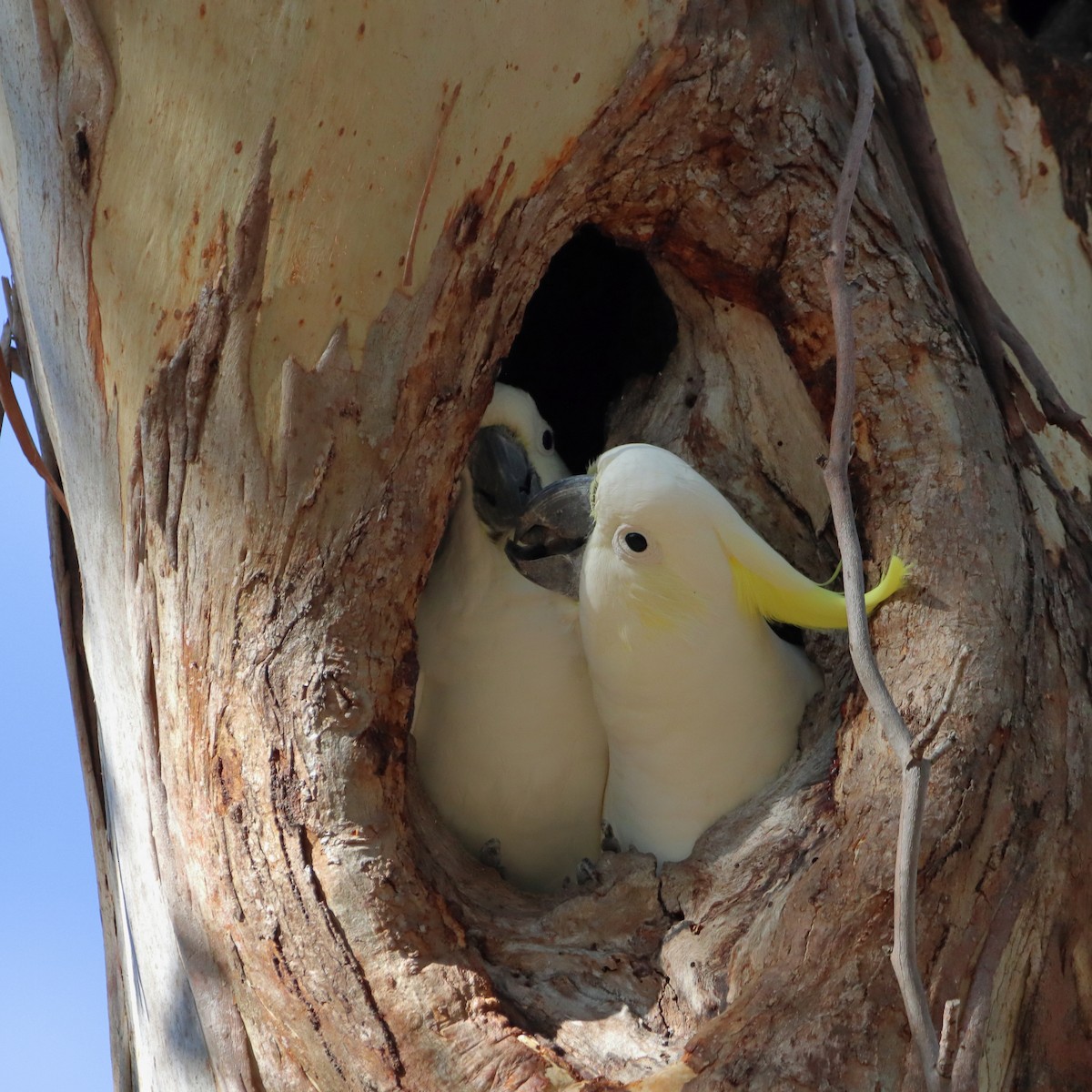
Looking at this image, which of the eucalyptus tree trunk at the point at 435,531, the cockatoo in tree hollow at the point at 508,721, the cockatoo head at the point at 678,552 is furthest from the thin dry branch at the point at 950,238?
the cockatoo in tree hollow at the point at 508,721

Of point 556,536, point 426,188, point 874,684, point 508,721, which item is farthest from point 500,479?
point 874,684

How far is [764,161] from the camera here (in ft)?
5.21

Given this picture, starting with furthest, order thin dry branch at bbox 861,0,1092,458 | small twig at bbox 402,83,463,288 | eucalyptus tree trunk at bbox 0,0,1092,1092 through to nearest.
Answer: thin dry branch at bbox 861,0,1092,458
small twig at bbox 402,83,463,288
eucalyptus tree trunk at bbox 0,0,1092,1092

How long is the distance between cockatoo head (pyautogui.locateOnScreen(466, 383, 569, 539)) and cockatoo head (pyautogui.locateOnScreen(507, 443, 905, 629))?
0.67 feet

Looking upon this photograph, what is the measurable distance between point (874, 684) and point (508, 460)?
869mm

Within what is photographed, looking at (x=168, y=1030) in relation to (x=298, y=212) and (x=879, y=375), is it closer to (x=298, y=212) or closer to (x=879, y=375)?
(x=298, y=212)

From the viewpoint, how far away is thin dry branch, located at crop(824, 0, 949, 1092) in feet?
3.33

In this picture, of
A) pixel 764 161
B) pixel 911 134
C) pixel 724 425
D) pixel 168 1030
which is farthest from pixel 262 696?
pixel 911 134

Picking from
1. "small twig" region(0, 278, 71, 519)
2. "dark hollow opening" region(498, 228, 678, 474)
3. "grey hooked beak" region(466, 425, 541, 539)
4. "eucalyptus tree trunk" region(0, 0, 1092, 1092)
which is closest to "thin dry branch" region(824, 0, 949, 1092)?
"eucalyptus tree trunk" region(0, 0, 1092, 1092)

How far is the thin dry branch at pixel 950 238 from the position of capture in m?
1.54

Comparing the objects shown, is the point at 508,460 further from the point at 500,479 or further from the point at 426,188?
the point at 426,188

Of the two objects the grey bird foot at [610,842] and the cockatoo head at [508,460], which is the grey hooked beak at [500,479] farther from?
the grey bird foot at [610,842]

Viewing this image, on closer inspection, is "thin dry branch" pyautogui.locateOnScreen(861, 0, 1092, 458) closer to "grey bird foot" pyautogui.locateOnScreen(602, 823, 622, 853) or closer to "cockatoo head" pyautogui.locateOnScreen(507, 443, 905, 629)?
"cockatoo head" pyautogui.locateOnScreen(507, 443, 905, 629)

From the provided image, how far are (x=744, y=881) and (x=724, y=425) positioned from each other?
0.71m
